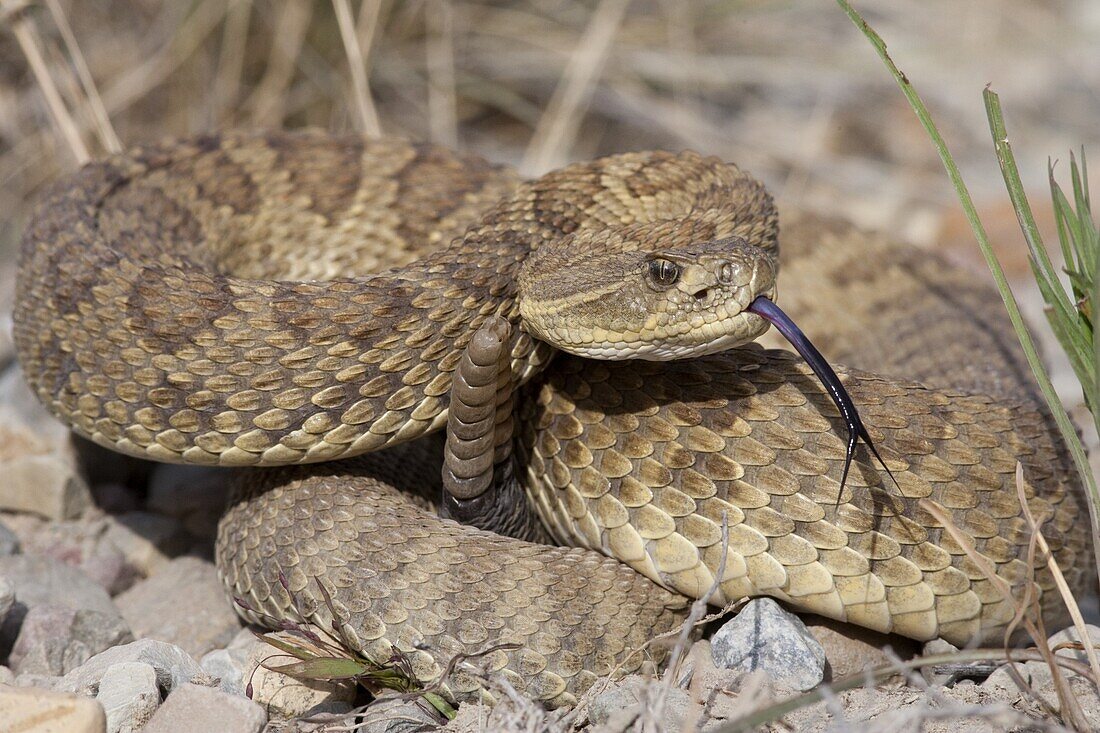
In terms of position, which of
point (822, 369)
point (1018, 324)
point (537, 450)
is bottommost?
point (537, 450)

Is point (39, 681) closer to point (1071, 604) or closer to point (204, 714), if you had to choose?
point (204, 714)

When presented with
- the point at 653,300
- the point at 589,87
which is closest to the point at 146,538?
the point at 653,300

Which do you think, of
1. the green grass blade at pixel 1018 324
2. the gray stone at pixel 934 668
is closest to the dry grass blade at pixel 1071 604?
the green grass blade at pixel 1018 324

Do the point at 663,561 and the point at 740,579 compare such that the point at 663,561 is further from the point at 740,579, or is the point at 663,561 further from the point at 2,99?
the point at 2,99

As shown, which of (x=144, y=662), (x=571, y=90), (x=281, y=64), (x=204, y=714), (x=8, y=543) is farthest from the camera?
(x=571, y=90)

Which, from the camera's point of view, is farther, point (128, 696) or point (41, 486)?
point (41, 486)

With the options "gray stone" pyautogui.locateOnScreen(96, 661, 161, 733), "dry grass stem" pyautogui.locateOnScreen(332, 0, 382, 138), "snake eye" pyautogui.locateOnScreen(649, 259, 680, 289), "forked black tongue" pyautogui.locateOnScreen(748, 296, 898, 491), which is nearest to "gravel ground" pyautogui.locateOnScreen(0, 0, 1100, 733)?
"gray stone" pyautogui.locateOnScreen(96, 661, 161, 733)

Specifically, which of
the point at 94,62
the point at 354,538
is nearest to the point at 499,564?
the point at 354,538

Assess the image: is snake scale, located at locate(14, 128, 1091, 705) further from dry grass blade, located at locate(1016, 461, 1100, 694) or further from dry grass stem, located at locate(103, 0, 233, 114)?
dry grass stem, located at locate(103, 0, 233, 114)
